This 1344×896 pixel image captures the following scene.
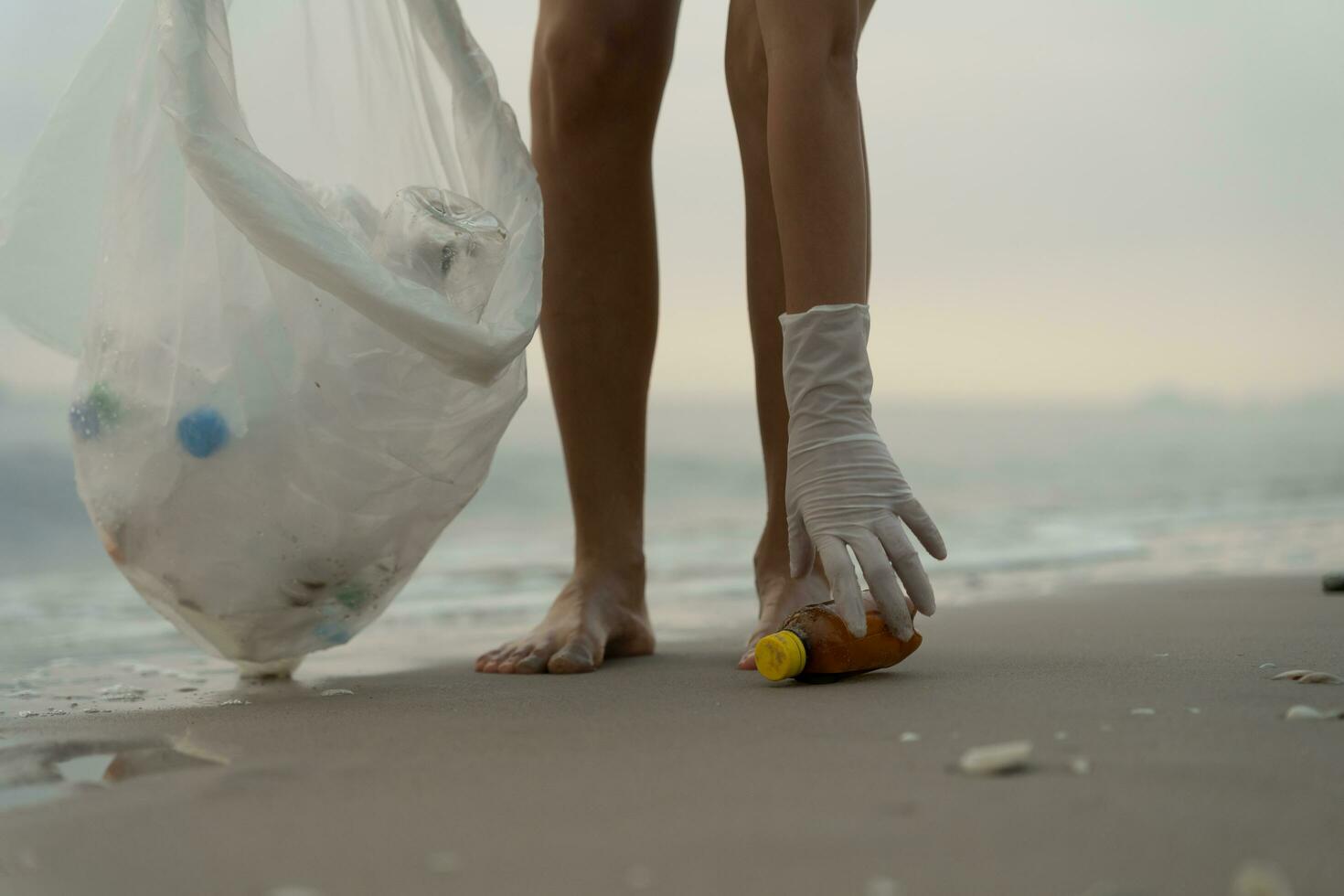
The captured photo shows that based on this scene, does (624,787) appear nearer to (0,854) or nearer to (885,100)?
(0,854)

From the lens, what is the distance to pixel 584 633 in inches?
63.5

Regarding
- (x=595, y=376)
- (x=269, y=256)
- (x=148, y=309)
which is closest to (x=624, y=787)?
(x=269, y=256)

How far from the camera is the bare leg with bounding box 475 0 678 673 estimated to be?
1.74m

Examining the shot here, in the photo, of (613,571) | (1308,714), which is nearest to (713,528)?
(613,571)

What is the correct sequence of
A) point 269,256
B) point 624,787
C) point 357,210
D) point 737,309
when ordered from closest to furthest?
point 624,787 → point 269,256 → point 357,210 → point 737,309

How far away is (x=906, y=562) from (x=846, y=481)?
10 cm

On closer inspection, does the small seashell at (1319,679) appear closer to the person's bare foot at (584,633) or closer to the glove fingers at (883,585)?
the glove fingers at (883,585)

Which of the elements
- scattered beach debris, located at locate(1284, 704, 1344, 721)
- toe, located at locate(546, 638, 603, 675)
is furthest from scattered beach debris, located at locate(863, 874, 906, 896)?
toe, located at locate(546, 638, 603, 675)

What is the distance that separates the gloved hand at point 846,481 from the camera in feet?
4.00

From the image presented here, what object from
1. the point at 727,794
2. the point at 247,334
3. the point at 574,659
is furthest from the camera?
the point at 574,659

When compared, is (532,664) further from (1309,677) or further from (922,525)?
(1309,677)

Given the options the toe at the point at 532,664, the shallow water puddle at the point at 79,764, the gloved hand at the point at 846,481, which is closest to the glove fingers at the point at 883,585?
the gloved hand at the point at 846,481

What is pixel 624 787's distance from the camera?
83 centimetres

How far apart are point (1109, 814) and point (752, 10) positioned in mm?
1188
